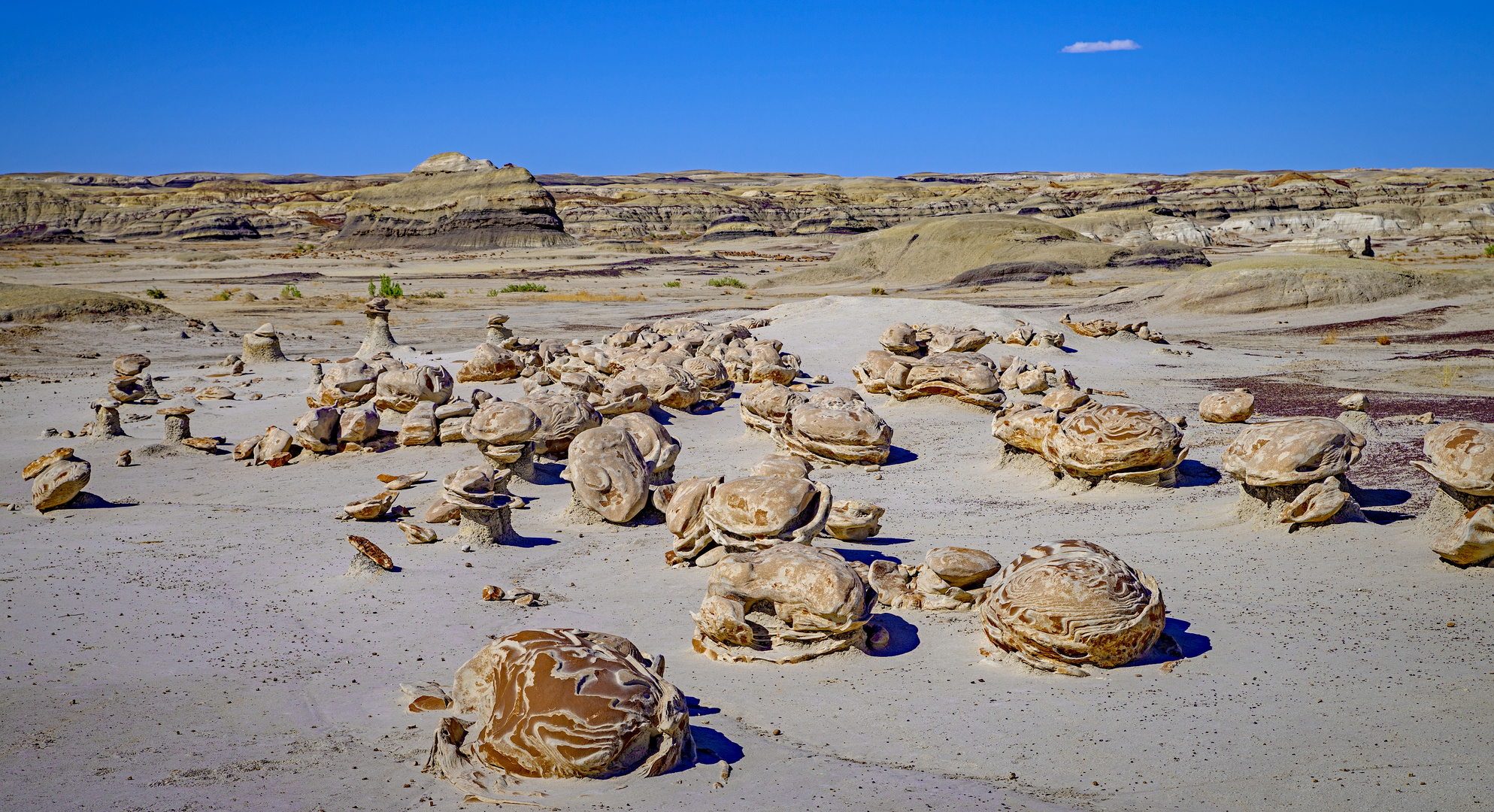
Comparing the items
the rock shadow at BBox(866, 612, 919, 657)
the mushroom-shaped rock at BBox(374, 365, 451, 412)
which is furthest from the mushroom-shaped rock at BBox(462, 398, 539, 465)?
the rock shadow at BBox(866, 612, 919, 657)

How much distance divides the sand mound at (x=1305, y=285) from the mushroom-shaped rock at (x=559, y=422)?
1413 cm

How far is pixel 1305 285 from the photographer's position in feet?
58.1

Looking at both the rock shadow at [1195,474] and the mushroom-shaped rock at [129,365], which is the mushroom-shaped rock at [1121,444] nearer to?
the rock shadow at [1195,474]

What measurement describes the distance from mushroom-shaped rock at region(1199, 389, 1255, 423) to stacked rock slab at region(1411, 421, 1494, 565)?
3.04m

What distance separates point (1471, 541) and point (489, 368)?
Answer: 869 centimetres

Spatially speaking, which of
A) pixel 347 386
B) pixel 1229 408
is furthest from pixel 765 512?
pixel 347 386

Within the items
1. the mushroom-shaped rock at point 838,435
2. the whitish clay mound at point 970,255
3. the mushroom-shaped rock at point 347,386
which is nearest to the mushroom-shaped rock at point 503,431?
the mushroom-shaped rock at point 838,435

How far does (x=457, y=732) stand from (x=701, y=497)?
218cm

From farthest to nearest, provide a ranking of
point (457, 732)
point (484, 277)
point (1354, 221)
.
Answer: point (1354, 221) → point (484, 277) → point (457, 732)

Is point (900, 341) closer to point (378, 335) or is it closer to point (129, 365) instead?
point (378, 335)

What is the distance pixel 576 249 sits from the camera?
47969mm

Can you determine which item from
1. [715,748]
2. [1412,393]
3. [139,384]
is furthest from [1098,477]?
[139,384]

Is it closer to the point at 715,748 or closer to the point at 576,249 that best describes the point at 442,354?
the point at 715,748

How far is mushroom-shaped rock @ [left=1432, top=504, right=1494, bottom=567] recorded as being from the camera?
13.7 feet
